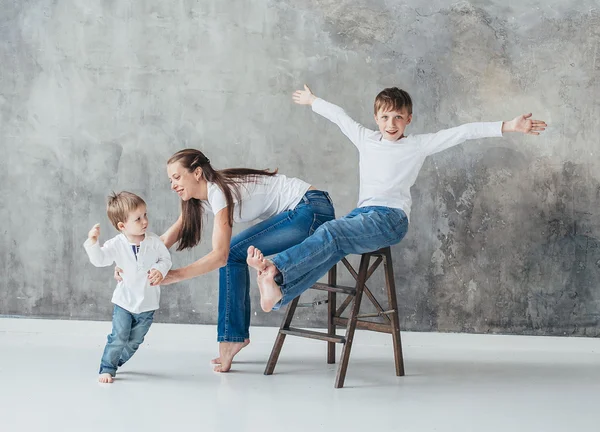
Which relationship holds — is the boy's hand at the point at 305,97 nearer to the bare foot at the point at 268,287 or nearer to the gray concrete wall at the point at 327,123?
the gray concrete wall at the point at 327,123

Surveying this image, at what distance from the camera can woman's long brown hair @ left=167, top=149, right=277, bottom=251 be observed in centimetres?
306

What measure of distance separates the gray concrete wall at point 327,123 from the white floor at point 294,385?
144mm

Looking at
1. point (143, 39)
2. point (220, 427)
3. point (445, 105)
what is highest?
point (143, 39)

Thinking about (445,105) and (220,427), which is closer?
(220,427)

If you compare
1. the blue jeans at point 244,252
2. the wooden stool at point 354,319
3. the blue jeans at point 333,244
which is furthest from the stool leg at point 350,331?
the blue jeans at point 244,252

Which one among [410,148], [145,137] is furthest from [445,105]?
[145,137]

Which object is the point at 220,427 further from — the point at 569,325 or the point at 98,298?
the point at 569,325

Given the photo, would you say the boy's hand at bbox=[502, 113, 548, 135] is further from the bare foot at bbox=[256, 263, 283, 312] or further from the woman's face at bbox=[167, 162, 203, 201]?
the woman's face at bbox=[167, 162, 203, 201]

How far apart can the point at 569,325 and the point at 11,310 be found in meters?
2.89

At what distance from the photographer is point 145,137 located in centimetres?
388

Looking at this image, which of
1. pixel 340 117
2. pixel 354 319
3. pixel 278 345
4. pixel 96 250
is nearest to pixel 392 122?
pixel 340 117

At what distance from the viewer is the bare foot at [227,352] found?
320cm

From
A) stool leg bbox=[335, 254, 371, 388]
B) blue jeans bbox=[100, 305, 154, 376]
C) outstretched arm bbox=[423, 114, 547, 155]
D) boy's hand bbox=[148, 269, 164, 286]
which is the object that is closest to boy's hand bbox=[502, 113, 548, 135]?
outstretched arm bbox=[423, 114, 547, 155]

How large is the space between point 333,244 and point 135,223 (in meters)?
0.79
